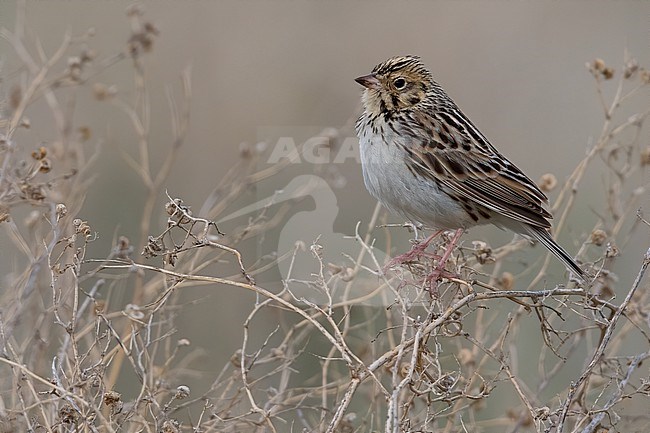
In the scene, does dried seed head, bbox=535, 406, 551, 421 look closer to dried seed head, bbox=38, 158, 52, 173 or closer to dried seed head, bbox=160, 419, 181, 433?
dried seed head, bbox=160, 419, 181, 433

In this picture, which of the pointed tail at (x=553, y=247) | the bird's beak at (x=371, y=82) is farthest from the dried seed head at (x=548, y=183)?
the bird's beak at (x=371, y=82)

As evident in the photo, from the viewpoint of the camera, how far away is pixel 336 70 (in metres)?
9.88

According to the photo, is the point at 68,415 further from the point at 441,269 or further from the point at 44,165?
the point at 441,269

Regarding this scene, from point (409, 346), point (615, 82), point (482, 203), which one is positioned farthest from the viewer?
point (615, 82)

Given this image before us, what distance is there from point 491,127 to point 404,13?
2.05 metres

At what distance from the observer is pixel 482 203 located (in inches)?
196

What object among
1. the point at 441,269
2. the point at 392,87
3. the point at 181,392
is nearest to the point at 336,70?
the point at 392,87

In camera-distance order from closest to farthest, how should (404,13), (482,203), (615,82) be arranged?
(482,203) → (615,82) → (404,13)

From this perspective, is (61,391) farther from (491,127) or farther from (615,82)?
(615,82)

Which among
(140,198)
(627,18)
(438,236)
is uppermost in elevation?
(627,18)

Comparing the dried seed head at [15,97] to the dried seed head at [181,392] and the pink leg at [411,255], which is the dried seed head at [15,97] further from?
the dried seed head at [181,392]

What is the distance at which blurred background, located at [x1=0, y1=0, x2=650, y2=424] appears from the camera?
827cm

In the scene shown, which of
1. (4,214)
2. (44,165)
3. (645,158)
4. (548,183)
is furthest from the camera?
(548,183)

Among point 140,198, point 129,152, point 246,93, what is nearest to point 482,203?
point 140,198
